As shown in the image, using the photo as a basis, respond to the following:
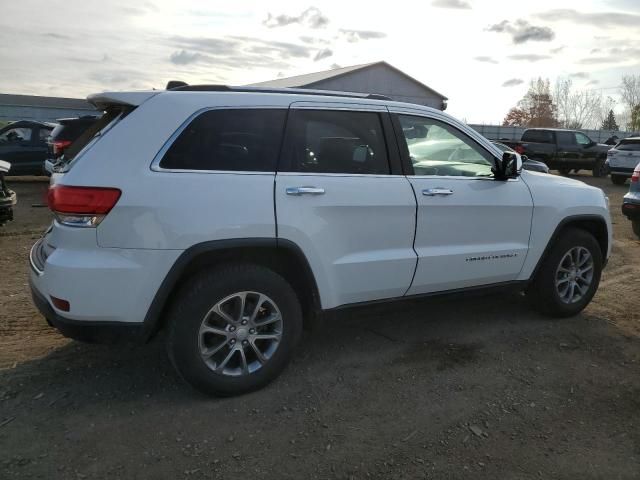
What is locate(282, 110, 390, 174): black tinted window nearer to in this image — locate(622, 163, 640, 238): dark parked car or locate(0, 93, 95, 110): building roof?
locate(622, 163, 640, 238): dark parked car

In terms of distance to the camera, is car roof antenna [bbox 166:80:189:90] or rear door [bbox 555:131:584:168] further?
rear door [bbox 555:131:584:168]

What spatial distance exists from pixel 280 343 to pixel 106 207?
134 cm

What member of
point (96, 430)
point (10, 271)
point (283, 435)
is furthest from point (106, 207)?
point (10, 271)

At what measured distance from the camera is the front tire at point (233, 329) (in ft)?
10.6

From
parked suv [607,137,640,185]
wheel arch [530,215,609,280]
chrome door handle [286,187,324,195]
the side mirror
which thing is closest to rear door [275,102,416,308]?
chrome door handle [286,187,324,195]

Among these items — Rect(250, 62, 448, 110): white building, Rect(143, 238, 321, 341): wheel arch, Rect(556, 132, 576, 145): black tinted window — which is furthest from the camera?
Rect(250, 62, 448, 110): white building

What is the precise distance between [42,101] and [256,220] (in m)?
42.8

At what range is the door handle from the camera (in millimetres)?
3432

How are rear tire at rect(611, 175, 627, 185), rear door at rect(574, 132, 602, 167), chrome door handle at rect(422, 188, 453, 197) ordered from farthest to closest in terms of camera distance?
rear door at rect(574, 132, 602, 167) → rear tire at rect(611, 175, 627, 185) → chrome door handle at rect(422, 188, 453, 197)

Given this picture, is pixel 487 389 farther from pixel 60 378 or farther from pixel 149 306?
pixel 60 378

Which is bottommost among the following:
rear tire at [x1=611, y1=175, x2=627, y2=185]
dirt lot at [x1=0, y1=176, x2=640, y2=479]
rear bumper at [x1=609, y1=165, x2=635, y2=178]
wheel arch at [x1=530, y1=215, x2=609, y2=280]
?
dirt lot at [x1=0, y1=176, x2=640, y2=479]

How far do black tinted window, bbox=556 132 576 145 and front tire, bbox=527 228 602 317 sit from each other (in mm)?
16937

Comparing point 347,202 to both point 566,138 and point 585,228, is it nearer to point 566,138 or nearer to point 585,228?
point 585,228

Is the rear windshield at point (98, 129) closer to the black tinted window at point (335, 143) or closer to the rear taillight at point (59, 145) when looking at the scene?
the black tinted window at point (335, 143)
